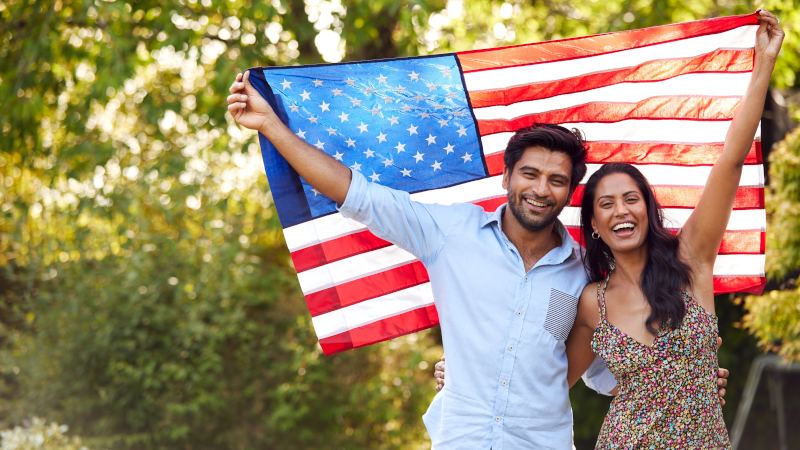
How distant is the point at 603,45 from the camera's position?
10.7 feet

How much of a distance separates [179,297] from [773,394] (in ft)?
19.0

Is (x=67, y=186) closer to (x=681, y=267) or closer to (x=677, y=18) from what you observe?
(x=681, y=267)

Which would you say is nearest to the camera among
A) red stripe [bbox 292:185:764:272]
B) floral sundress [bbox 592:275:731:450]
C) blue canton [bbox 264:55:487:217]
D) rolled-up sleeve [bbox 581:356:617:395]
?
floral sundress [bbox 592:275:731:450]

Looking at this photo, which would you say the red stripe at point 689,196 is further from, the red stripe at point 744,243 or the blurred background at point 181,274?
the blurred background at point 181,274

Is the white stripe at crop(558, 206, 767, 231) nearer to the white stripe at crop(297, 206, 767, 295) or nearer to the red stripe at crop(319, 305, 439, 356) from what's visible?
the white stripe at crop(297, 206, 767, 295)

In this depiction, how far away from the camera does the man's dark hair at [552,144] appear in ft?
9.02

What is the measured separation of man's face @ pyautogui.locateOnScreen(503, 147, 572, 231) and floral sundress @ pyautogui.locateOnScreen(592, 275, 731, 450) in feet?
1.82

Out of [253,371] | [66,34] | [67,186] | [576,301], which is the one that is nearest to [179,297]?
[253,371]

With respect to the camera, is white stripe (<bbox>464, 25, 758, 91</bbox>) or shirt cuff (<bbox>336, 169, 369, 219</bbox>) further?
white stripe (<bbox>464, 25, 758, 91</bbox>)

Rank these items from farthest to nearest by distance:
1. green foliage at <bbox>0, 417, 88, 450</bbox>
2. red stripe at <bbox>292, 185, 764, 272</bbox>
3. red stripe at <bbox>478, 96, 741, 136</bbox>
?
1. green foliage at <bbox>0, 417, 88, 450</bbox>
2. red stripe at <bbox>478, 96, 741, 136</bbox>
3. red stripe at <bbox>292, 185, 764, 272</bbox>

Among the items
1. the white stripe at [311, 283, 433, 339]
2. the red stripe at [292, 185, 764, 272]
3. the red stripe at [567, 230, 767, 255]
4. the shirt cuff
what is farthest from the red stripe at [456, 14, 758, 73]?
the white stripe at [311, 283, 433, 339]

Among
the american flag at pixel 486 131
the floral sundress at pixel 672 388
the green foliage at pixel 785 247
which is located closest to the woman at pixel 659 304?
the floral sundress at pixel 672 388

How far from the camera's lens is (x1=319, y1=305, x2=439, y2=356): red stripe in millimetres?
3218

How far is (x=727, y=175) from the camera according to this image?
2510mm
